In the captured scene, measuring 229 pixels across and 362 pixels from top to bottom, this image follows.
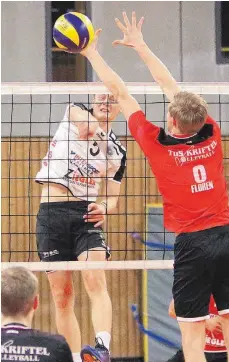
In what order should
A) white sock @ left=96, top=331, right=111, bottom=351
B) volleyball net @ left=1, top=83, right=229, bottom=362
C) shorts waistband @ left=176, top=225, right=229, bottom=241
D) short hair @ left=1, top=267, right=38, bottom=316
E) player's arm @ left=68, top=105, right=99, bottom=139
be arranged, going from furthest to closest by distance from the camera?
1. volleyball net @ left=1, top=83, right=229, bottom=362
2. player's arm @ left=68, top=105, right=99, bottom=139
3. white sock @ left=96, top=331, right=111, bottom=351
4. shorts waistband @ left=176, top=225, right=229, bottom=241
5. short hair @ left=1, top=267, right=38, bottom=316

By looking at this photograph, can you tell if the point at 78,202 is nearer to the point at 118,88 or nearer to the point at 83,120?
the point at 83,120

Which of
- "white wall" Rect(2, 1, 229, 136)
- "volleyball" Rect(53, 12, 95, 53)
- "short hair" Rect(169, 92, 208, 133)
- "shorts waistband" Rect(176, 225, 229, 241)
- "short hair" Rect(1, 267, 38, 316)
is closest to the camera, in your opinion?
"short hair" Rect(1, 267, 38, 316)

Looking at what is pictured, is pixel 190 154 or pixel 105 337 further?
pixel 105 337

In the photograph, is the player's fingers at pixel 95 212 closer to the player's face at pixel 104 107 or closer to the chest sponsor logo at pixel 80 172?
the chest sponsor logo at pixel 80 172

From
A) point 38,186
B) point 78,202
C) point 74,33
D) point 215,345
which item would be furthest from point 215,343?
point 38,186

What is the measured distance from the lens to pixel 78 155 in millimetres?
7359

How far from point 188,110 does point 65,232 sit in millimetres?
2024

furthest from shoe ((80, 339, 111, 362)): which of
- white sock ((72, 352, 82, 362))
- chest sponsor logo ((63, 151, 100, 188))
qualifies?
chest sponsor logo ((63, 151, 100, 188))

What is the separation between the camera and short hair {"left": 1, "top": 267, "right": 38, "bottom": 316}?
4.23 m

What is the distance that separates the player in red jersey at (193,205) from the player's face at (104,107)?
1.60 meters

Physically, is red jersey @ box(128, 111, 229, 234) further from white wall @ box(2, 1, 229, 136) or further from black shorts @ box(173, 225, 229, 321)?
white wall @ box(2, 1, 229, 136)

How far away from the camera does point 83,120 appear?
7.25 m

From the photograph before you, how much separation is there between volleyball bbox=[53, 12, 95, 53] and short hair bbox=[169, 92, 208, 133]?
3.08ft

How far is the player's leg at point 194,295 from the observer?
5.56 m
